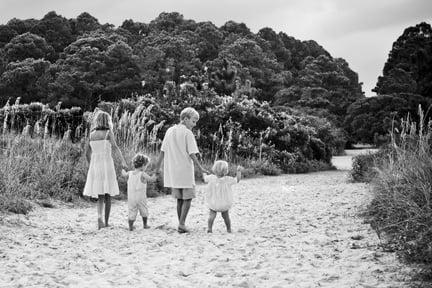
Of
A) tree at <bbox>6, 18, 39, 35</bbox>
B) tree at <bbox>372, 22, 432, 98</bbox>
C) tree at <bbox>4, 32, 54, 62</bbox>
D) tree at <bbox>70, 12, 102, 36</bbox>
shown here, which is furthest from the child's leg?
tree at <bbox>6, 18, 39, 35</bbox>

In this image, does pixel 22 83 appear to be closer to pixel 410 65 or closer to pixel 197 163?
pixel 410 65

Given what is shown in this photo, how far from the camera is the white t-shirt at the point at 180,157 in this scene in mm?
5629

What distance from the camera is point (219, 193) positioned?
5.56 metres

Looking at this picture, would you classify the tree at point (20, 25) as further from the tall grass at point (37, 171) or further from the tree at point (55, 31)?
the tall grass at point (37, 171)

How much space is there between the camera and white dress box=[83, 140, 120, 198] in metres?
5.80

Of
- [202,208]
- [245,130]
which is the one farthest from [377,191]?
[245,130]

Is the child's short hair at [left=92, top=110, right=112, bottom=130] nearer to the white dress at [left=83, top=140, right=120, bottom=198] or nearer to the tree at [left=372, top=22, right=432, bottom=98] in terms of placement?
the white dress at [left=83, top=140, right=120, bottom=198]

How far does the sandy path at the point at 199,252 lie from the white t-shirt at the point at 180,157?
22.5 inches

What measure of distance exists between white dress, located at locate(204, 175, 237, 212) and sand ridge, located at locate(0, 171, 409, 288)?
0.32 m

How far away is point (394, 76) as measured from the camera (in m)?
31.4

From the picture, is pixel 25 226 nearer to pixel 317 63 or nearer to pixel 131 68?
pixel 131 68

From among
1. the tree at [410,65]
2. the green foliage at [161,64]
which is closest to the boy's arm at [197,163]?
the green foliage at [161,64]

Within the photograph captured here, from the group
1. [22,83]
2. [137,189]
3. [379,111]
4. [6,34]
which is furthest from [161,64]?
[137,189]

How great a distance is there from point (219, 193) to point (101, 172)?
1.41 meters
